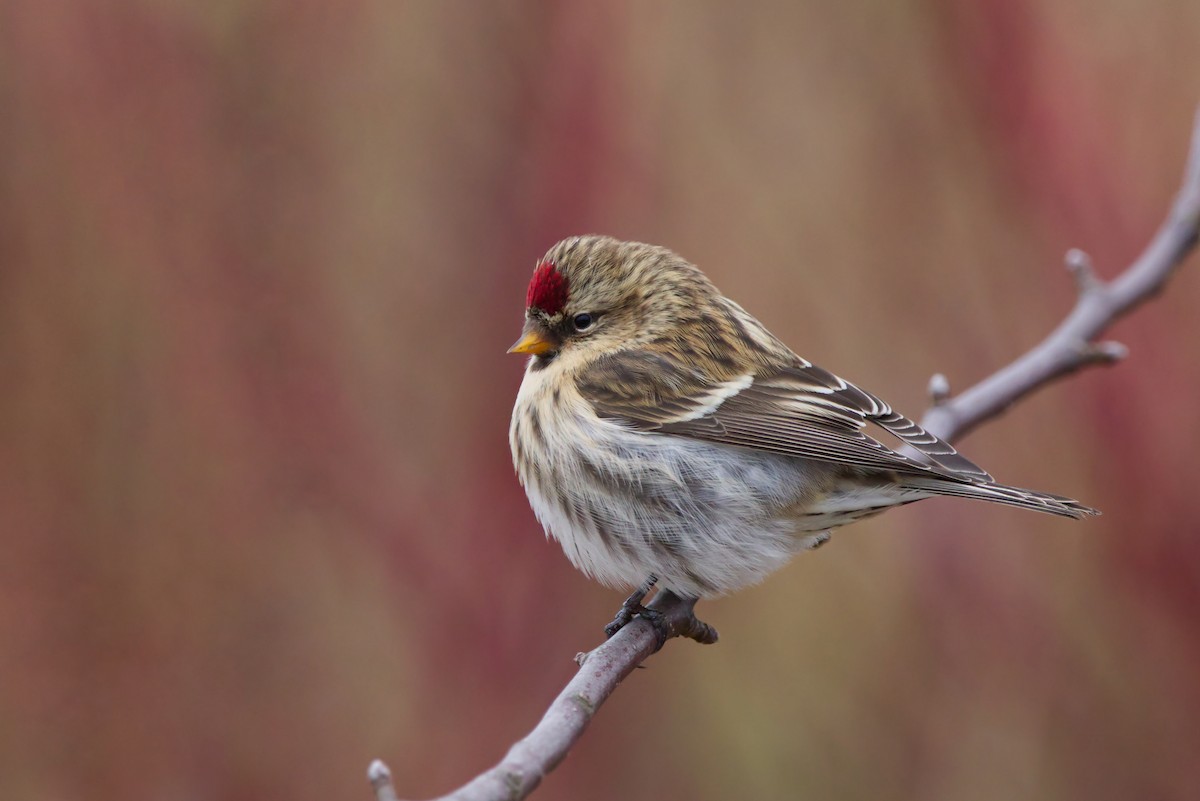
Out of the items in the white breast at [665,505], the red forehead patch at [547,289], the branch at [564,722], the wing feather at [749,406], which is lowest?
the branch at [564,722]

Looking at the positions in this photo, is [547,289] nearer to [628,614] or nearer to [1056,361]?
[628,614]

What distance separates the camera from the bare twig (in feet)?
10.2

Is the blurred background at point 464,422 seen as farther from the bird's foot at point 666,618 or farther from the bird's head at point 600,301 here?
the bird's foot at point 666,618

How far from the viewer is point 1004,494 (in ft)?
9.15

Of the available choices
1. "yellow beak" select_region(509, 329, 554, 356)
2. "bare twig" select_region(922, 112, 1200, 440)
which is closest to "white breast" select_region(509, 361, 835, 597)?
"yellow beak" select_region(509, 329, 554, 356)

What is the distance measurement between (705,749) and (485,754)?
1495mm

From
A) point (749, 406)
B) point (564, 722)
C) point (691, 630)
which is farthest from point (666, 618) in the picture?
point (564, 722)

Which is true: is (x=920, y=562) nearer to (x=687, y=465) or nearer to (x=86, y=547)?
(x=687, y=465)

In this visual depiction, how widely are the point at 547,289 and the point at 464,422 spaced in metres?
0.56

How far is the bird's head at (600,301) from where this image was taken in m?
3.37

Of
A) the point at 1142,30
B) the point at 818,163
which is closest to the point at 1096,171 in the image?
the point at 1142,30

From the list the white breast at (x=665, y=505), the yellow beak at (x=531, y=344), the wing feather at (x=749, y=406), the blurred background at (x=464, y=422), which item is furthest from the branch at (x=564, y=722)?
the yellow beak at (x=531, y=344)

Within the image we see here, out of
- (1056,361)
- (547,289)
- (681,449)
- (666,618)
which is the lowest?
(666,618)

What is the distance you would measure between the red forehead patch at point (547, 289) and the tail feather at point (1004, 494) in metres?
0.96
